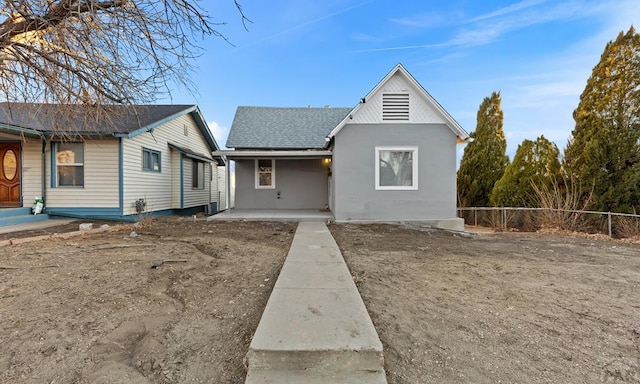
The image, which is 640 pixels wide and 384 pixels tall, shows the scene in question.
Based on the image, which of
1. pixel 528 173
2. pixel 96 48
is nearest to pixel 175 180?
pixel 96 48

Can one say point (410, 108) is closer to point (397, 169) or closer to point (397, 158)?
point (397, 158)

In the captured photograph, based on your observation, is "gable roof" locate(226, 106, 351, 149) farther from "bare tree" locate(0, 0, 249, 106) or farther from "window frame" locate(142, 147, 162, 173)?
"bare tree" locate(0, 0, 249, 106)

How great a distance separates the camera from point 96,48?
18.2 ft

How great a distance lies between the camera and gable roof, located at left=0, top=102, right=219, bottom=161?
6656mm

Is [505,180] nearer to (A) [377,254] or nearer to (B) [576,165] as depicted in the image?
(B) [576,165]

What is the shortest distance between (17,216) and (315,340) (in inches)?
487

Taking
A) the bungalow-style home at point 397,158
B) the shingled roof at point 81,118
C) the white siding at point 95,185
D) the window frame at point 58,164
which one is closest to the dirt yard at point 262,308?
the shingled roof at point 81,118

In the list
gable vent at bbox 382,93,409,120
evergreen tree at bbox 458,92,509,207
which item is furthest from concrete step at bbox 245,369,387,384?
evergreen tree at bbox 458,92,509,207

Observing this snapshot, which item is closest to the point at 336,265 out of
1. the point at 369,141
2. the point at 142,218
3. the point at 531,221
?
the point at 369,141

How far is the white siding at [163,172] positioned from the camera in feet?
35.3

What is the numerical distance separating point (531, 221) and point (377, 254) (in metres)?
8.66

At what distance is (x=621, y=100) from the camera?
10.0 meters

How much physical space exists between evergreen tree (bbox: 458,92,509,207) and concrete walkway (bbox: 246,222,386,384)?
1276 cm

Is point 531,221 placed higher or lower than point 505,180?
lower
